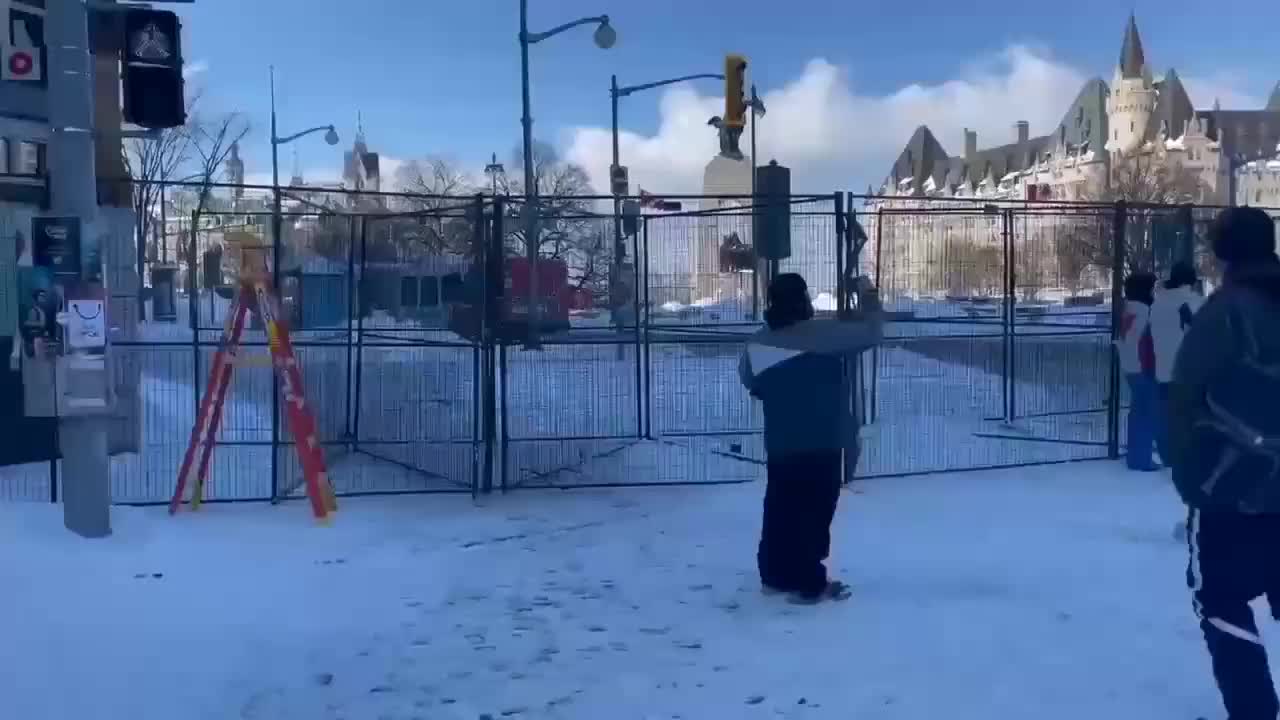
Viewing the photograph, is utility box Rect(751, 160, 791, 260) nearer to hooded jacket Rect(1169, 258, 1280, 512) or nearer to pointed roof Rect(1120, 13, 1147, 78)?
hooded jacket Rect(1169, 258, 1280, 512)

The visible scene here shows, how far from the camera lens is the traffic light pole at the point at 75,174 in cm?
857

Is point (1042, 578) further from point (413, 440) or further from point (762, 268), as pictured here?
point (413, 440)

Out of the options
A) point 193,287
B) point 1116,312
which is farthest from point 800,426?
point 193,287

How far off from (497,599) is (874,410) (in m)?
7.95

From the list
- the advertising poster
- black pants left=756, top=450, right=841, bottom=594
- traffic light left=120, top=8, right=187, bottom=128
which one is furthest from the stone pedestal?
the advertising poster

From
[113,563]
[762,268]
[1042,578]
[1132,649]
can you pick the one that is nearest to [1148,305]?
[762,268]

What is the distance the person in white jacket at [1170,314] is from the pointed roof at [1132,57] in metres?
109

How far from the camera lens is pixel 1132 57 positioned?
11338cm

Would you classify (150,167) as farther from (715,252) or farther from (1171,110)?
(1171,110)

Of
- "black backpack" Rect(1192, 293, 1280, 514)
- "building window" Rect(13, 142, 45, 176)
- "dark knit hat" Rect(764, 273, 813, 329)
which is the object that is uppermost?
"building window" Rect(13, 142, 45, 176)

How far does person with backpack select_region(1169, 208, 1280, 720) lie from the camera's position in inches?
196

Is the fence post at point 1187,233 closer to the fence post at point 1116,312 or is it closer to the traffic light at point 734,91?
the fence post at point 1116,312

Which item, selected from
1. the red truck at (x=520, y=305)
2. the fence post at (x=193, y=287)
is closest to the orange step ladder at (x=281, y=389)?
the fence post at (x=193, y=287)

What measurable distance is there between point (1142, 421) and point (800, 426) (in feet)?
18.6
